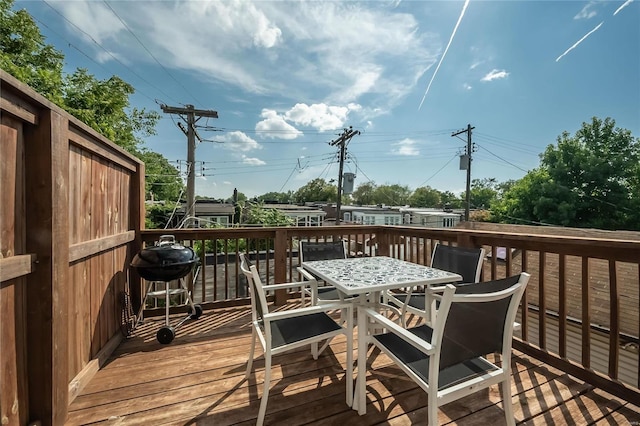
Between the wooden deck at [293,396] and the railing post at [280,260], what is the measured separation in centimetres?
113

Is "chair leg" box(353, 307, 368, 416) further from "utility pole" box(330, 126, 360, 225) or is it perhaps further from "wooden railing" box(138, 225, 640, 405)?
"utility pole" box(330, 126, 360, 225)

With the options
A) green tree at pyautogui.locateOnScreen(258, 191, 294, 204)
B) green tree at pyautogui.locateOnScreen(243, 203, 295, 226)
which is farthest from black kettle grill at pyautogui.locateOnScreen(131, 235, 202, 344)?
green tree at pyautogui.locateOnScreen(258, 191, 294, 204)

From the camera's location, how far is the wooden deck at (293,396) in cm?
154

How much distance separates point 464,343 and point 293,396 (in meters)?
1.15

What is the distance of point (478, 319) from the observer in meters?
1.24

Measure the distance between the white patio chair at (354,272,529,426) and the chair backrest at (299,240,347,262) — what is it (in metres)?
1.41

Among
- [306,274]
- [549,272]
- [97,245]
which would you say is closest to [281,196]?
[549,272]

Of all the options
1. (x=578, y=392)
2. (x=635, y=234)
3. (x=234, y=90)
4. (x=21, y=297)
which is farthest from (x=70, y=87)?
(x=635, y=234)

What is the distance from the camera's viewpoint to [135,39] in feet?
19.1

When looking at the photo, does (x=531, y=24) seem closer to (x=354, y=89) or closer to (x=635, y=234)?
(x=354, y=89)

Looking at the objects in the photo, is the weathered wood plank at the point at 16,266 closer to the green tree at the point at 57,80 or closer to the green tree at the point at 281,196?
the green tree at the point at 57,80

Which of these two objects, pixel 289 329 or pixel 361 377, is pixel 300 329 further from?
pixel 361 377

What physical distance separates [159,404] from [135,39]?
7176mm

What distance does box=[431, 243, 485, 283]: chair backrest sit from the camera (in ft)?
7.59
